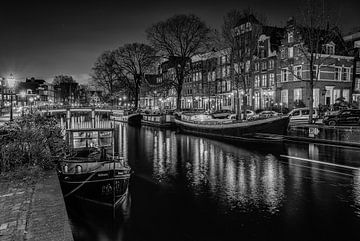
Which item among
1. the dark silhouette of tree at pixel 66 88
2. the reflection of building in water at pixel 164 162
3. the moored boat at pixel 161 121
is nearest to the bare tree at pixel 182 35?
the moored boat at pixel 161 121

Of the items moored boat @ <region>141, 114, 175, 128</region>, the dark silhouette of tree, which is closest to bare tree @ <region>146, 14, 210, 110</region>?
moored boat @ <region>141, 114, 175, 128</region>

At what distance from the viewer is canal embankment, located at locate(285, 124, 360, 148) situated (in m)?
27.4

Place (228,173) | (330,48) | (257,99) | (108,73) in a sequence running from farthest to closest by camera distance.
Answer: (108,73) → (257,99) → (330,48) → (228,173)

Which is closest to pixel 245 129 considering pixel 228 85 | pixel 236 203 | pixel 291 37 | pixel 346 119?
pixel 346 119

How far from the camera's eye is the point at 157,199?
49.7ft

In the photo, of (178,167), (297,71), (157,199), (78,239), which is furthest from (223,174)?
(297,71)

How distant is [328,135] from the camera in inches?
1207

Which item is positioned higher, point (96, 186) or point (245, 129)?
point (245, 129)

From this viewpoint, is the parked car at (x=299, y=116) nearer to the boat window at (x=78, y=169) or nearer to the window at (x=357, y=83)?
the window at (x=357, y=83)

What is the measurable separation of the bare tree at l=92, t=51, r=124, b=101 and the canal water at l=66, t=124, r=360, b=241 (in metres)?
62.1

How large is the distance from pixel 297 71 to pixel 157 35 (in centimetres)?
2560

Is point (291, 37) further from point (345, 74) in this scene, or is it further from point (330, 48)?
point (345, 74)

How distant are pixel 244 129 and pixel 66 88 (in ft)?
425

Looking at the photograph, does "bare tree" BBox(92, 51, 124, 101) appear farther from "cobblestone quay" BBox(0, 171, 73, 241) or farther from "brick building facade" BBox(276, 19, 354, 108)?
"cobblestone quay" BBox(0, 171, 73, 241)
